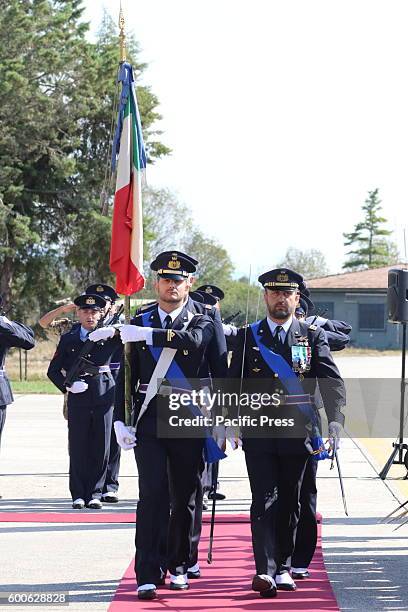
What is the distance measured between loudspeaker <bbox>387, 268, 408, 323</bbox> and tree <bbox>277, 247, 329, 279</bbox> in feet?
271

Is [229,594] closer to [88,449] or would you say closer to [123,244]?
[123,244]

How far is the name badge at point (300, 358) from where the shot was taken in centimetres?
725

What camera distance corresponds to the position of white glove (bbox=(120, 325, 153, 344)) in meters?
7.19

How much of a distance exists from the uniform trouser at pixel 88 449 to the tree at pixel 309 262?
277 ft

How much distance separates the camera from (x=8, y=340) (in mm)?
10359

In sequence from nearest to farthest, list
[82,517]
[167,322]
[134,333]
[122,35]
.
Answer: [134,333] < [167,322] < [122,35] < [82,517]

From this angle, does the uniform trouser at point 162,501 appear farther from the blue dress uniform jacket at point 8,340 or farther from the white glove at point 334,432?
the blue dress uniform jacket at point 8,340

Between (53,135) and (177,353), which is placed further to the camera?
(53,135)

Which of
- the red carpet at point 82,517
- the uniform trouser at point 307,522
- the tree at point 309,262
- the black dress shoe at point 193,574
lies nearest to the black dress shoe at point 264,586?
the uniform trouser at point 307,522

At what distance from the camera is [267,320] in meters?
7.40

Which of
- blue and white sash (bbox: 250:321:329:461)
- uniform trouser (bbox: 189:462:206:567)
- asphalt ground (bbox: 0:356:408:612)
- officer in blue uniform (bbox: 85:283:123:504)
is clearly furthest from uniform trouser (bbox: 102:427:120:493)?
blue and white sash (bbox: 250:321:329:461)

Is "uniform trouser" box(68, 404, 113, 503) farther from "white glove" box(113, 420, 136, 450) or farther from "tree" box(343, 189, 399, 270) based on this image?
"tree" box(343, 189, 399, 270)

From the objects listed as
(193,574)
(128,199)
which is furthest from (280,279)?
(193,574)

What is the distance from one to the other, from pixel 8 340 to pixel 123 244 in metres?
2.78
